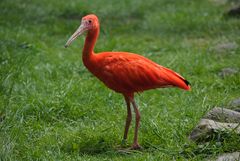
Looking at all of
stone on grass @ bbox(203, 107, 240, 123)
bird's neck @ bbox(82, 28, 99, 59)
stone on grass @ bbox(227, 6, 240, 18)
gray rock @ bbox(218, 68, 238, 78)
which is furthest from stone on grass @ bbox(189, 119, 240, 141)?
stone on grass @ bbox(227, 6, 240, 18)

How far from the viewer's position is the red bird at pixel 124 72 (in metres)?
6.39

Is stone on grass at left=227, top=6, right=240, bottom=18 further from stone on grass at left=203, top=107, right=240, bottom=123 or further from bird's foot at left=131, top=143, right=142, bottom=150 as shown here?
bird's foot at left=131, top=143, right=142, bottom=150

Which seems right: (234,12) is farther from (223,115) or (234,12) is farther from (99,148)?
(99,148)

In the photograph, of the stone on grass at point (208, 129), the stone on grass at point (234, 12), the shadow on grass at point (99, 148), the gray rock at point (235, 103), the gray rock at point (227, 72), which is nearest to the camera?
the stone on grass at point (208, 129)

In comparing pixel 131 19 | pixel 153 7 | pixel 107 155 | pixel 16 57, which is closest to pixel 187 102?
pixel 107 155

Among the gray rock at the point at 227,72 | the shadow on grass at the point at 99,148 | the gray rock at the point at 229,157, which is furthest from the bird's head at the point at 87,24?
the gray rock at the point at 227,72

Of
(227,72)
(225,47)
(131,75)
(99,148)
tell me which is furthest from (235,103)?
(225,47)

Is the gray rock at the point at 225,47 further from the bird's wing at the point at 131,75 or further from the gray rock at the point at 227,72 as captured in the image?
the bird's wing at the point at 131,75

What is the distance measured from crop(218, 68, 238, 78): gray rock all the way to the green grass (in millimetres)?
76

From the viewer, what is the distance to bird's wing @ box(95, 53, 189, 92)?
21.0ft

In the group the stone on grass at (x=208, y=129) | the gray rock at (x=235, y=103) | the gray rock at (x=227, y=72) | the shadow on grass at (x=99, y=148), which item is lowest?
the shadow on grass at (x=99, y=148)

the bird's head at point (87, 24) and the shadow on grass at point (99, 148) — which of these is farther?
the bird's head at point (87, 24)

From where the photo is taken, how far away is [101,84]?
879 cm

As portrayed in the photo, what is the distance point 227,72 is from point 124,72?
3182 millimetres
